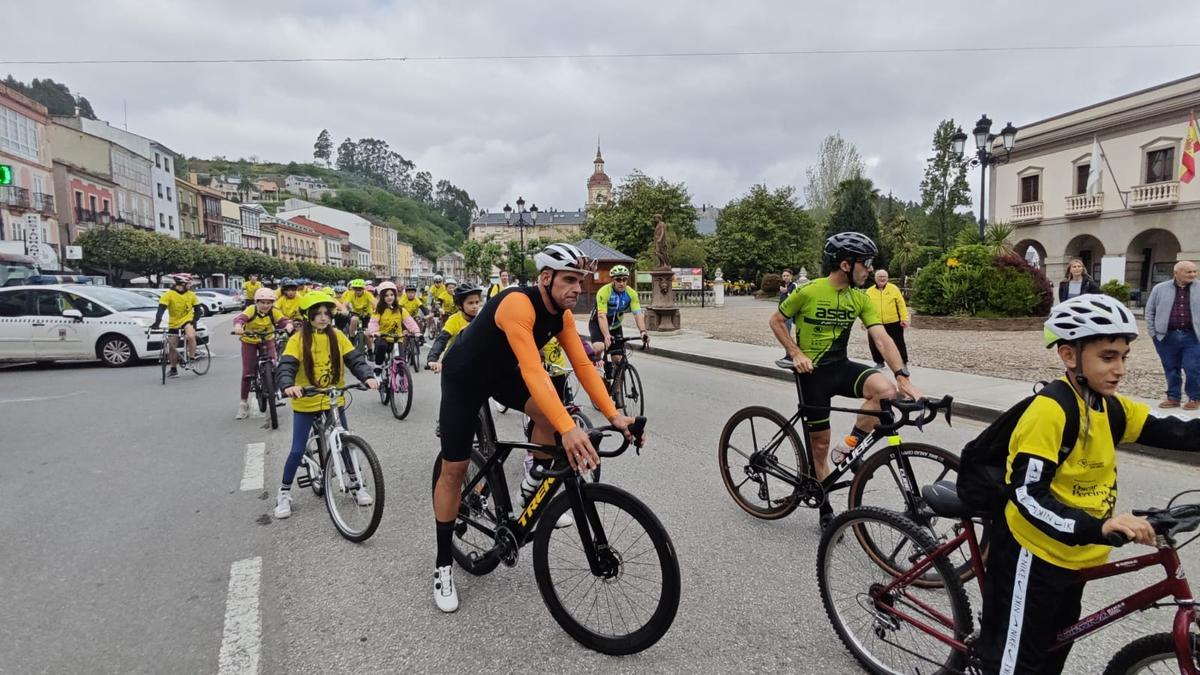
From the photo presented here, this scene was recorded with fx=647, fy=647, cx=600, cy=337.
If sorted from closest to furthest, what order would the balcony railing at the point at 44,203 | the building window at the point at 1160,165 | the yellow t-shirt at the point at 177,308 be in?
1. the yellow t-shirt at the point at 177,308
2. the building window at the point at 1160,165
3. the balcony railing at the point at 44,203

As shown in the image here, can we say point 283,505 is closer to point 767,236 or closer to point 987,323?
point 987,323

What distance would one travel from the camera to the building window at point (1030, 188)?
35.1 m

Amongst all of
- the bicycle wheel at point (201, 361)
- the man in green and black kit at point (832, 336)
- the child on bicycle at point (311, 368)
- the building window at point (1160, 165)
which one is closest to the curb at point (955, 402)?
the man in green and black kit at point (832, 336)

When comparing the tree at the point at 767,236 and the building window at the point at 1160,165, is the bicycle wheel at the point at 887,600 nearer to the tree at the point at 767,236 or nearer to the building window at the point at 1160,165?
the building window at the point at 1160,165

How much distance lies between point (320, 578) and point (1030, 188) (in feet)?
137

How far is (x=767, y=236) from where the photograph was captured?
172ft

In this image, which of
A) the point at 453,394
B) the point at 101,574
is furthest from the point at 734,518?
the point at 101,574

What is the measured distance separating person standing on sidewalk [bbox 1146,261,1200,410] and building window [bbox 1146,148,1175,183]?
28.9 m

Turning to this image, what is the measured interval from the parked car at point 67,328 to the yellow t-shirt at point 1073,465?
14.7 m

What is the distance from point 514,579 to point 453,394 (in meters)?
1.19

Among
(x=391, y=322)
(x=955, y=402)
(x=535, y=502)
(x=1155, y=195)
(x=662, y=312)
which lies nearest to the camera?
(x=535, y=502)

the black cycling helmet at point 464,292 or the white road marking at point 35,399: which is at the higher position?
the black cycling helmet at point 464,292

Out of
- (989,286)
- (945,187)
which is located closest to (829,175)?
(945,187)

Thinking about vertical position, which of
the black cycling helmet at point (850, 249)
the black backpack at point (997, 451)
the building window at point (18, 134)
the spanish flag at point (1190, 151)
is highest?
the building window at point (18, 134)
